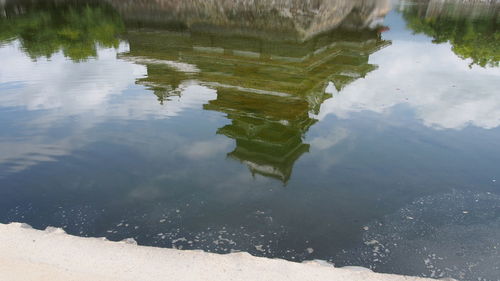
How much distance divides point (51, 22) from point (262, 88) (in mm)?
30472

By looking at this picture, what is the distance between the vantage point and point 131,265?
4980mm

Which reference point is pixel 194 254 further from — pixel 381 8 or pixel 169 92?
pixel 381 8

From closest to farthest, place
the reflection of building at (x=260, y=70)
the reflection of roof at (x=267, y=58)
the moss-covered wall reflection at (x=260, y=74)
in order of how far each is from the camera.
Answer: the moss-covered wall reflection at (x=260, y=74) < the reflection of building at (x=260, y=70) < the reflection of roof at (x=267, y=58)

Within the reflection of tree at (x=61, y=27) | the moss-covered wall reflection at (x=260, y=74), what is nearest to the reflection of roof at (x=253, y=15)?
the moss-covered wall reflection at (x=260, y=74)

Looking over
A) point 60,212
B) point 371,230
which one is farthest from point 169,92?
point 371,230

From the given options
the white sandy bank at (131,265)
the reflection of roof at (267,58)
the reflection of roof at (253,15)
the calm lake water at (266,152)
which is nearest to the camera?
the white sandy bank at (131,265)

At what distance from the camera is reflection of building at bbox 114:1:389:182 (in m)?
9.77

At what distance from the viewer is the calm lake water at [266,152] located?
6.09 metres

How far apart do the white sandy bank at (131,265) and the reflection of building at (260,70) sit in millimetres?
3098

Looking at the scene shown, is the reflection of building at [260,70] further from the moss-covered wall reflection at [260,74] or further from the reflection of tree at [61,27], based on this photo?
the reflection of tree at [61,27]

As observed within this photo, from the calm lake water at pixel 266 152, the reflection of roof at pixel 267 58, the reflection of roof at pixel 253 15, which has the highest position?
the reflection of roof at pixel 253 15

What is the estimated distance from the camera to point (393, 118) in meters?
11.4

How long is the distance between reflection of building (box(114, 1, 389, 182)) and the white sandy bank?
310cm

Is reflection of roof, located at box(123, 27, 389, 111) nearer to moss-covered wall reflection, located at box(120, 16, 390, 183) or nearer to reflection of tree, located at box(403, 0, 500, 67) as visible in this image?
moss-covered wall reflection, located at box(120, 16, 390, 183)
